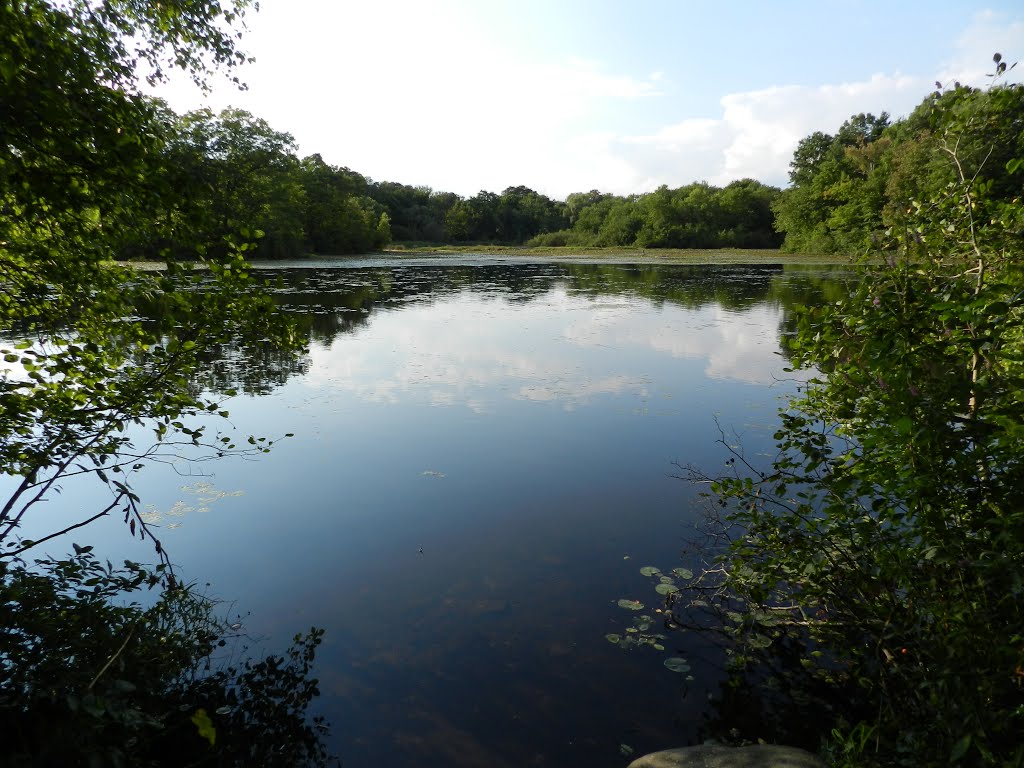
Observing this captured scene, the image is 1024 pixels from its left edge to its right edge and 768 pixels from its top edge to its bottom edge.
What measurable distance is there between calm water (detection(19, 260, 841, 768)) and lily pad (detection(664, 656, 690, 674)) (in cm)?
7

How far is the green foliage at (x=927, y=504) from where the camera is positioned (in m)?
2.39

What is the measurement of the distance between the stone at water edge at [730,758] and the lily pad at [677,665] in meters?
0.84

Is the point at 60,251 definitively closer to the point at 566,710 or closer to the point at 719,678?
the point at 566,710

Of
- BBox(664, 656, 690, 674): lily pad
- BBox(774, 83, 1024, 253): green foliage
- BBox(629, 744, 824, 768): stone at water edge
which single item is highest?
BBox(774, 83, 1024, 253): green foliage

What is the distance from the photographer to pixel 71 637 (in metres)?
3.38

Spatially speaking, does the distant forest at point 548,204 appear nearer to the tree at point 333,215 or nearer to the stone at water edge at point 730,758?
the tree at point 333,215

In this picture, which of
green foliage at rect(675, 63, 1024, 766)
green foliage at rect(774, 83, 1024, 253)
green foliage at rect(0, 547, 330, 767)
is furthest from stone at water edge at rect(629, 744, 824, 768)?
green foliage at rect(774, 83, 1024, 253)

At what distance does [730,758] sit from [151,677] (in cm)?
350

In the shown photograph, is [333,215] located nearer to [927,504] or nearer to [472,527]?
[472,527]

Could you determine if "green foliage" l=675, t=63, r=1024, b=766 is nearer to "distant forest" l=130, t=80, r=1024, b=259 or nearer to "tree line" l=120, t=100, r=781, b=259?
"distant forest" l=130, t=80, r=1024, b=259

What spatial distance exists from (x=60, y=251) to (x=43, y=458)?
1.63 metres

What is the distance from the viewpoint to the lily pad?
4.20 m

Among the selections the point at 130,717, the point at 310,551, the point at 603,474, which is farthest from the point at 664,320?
the point at 130,717

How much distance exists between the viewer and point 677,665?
13.9 feet
